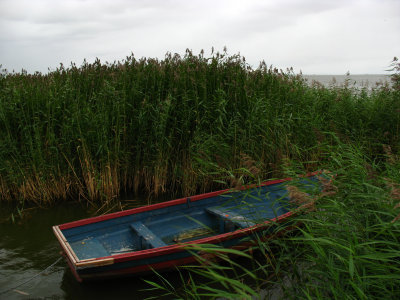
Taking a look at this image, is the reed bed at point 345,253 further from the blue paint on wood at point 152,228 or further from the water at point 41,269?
the water at point 41,269

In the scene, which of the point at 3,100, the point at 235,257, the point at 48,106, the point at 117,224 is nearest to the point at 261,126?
the point at 235,257

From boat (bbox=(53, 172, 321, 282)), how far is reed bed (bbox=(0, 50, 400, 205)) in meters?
1.07

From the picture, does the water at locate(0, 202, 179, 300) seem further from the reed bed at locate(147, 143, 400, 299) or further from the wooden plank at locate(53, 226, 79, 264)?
the reed bed at locate(147, 143, 400, 299)

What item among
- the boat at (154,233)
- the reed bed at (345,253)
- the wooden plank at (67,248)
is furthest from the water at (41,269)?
the reed bed at (345,253)

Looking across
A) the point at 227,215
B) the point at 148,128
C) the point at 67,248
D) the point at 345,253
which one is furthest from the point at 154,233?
the point at 345,253

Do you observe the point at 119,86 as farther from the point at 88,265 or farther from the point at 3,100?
the point at 88,265

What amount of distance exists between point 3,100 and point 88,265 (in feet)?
14.5

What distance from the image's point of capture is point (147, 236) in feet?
15.4

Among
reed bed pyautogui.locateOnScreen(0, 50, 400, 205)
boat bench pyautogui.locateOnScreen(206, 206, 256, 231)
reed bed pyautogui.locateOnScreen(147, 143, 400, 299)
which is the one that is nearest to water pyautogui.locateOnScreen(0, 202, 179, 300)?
reed bed pyautogui.locateOnScreen(0, 50, 400, 205)

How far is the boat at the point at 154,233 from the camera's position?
3977 millimetres

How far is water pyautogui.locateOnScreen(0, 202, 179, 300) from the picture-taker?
4273 millimetres

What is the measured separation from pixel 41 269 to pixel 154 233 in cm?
152

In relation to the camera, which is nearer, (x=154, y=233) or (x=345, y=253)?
(x=345, y=253)

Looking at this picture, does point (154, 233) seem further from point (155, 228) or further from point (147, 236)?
point (147, 236)
